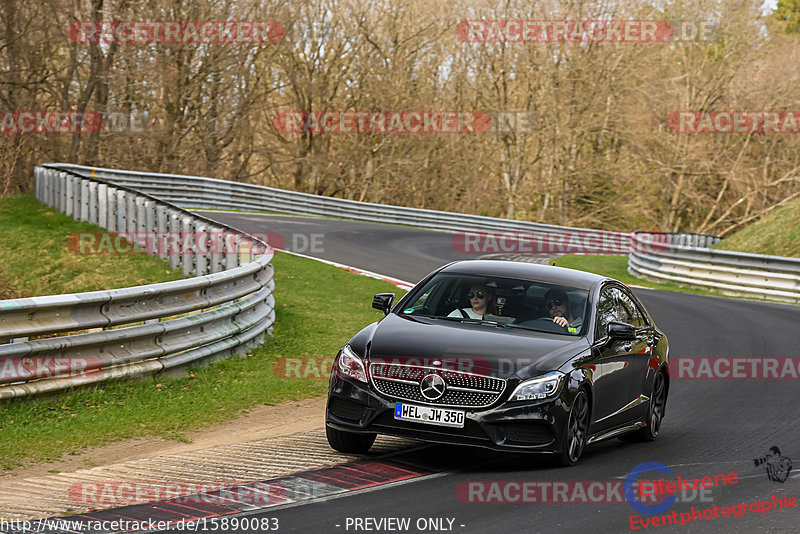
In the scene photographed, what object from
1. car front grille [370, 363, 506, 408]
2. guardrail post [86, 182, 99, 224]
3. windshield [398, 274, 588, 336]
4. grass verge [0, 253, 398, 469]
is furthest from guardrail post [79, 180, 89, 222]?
car front grille [370, 363, 506, 408]

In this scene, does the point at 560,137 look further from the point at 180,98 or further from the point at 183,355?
the point at 183,355

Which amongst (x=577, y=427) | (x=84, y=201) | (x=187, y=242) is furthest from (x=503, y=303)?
(x=84, y=201)

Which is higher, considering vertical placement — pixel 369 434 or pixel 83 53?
pixel 83 53

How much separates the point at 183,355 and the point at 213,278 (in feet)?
3.81

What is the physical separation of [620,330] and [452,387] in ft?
6.05

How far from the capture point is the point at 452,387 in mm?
7344

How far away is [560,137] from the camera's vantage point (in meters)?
53.9

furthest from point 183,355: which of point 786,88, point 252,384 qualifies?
point 786,88

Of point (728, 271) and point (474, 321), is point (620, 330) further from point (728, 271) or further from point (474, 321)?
point (728, 271)

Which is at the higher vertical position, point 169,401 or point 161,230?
point 161,230

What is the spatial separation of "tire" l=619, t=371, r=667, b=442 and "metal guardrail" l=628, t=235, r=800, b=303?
15.9m

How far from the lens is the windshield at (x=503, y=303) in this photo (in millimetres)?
8469

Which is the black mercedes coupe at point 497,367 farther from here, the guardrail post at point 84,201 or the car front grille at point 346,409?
the guardrail post at point 84,201

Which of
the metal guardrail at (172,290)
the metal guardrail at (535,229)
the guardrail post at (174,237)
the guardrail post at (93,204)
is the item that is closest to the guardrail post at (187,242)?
the metal guardrail at (172,290)
